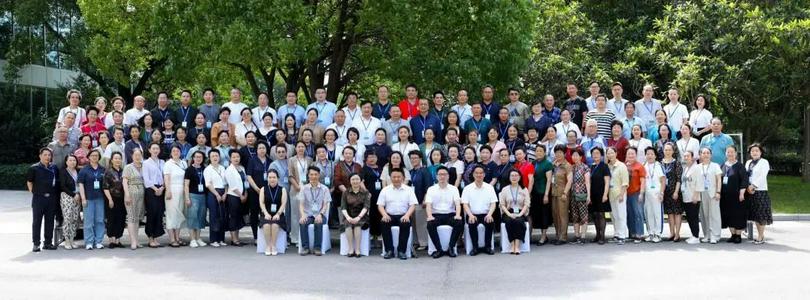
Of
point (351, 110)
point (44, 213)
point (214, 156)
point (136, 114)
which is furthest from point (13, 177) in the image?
point (351, 110)

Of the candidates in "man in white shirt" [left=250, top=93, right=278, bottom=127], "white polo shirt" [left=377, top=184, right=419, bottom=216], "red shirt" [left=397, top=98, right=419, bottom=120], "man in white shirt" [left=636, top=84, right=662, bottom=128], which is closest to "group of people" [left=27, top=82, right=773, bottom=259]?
"white polo shirt" [left=377, top=184, right=419, bottom=216]

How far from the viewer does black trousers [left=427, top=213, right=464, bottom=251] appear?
36.4 ft

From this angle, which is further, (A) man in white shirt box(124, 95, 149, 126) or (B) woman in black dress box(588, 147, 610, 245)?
(A) man in white shirt box(124, 95, 149, 126)

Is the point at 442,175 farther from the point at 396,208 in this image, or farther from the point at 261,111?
the point at 261,111

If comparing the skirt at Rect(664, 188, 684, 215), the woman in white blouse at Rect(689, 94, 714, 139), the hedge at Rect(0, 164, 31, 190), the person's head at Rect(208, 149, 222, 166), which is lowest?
the skirt at Rect(664, 188, 684, 215)

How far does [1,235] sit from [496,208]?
8616 millimetres

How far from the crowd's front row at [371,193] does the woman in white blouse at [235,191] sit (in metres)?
0.02

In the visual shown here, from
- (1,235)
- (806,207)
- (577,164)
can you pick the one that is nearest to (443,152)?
(577,164)

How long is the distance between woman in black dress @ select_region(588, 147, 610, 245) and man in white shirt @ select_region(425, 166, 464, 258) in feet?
7.68

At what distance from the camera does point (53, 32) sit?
2828 centimetres

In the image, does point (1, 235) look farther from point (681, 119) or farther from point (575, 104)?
point (681, 119)

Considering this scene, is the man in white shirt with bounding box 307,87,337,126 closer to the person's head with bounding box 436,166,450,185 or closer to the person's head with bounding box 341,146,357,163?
the person's head with bounding box 341,146,357,163

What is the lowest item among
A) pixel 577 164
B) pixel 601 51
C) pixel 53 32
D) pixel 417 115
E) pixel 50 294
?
pixel 50 294

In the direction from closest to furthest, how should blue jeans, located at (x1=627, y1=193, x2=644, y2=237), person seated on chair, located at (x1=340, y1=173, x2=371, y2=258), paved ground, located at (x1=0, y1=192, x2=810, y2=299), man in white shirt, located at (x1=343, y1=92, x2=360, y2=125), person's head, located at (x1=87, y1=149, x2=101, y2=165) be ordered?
1. paved ground, located at (x1=0, y1=192, x2=810, y2=299)
2. person seated on chair, located at (x1=340, y1=173, x2=371, y2=258)
3. person's head, located at (x1=87, y1=149, x2=101, y2=165)
4. blue jeans, located at (x1=627, y1=193, x2=644, y2=237)
5. man in white shirt, located at (x1=343, y1=92, x2=360, y2=125)
